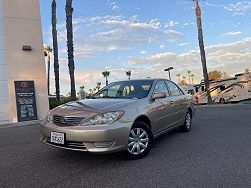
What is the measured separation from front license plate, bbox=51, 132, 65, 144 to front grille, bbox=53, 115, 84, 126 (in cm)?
18

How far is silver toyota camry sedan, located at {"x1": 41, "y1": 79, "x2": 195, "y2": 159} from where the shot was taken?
15.4 feet

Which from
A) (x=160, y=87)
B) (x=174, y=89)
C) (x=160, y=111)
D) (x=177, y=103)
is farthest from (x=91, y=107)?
(x=174, y=89)

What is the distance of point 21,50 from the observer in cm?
1439

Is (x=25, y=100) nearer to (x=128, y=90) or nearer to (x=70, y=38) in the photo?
(x=70, y=38)

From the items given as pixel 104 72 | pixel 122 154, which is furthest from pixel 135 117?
pixel 104 72

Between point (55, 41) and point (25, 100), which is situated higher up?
point (55, 41)

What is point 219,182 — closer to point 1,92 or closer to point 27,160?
point 27,160

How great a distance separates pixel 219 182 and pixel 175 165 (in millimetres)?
962

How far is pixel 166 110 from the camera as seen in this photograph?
644cm

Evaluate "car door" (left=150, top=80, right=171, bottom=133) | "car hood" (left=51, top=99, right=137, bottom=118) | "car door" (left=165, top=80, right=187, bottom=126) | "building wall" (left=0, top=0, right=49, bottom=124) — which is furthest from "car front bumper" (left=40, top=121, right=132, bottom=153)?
"building wall" (left=0, top=0, right=49, bottom=124)

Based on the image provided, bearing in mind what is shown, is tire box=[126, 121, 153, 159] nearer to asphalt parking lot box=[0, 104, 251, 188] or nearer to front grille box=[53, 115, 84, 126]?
asphalt parking lot box=[0, 104, 251, 188]

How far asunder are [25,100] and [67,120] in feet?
33.6

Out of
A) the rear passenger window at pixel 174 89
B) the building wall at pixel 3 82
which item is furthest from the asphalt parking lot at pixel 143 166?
the building wall at pixel 3 82

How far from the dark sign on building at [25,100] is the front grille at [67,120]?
975 cm
